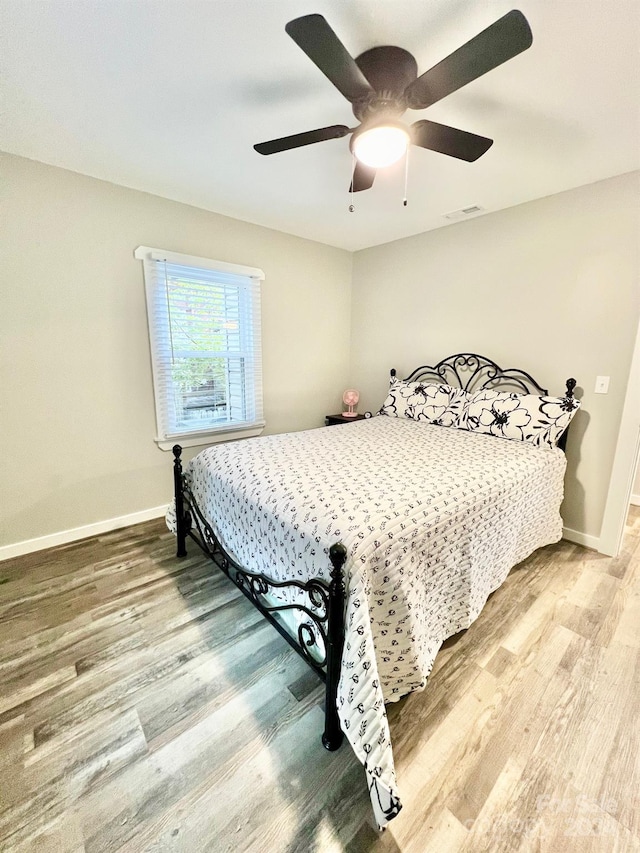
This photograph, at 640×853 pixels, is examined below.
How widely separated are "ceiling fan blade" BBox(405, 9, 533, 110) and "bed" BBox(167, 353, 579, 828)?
4.94ft

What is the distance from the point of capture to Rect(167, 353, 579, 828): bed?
1.14m

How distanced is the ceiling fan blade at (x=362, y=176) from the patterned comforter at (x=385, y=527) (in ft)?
4.95

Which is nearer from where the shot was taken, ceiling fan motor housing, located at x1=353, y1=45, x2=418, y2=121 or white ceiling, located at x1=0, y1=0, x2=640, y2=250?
white ceiling, located at x1=0, y1=0, x2=640, y2=250

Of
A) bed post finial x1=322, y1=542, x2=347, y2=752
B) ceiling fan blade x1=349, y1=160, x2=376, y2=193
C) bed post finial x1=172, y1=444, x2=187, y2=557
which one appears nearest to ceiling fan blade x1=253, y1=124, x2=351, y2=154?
ceiling fan blade x1=349, y1=160, x2=376, y2=193

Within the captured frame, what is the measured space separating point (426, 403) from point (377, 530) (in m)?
2.05

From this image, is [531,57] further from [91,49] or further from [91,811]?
[91,811]

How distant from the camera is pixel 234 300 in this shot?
308 cm

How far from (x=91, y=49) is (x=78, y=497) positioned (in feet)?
8.16

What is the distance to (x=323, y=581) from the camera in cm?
123

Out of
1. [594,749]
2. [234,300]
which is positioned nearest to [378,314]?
[234,300]

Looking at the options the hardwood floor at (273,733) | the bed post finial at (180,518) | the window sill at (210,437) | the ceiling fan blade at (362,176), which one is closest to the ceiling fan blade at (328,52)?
the ceiling fan blade at (362,176)

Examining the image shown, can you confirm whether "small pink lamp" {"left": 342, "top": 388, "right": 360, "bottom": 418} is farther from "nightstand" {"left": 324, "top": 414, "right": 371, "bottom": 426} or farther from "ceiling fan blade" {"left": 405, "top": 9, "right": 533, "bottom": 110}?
"ceiling fan blade" {"left": 405, "top": 9, "right": 533, "bottom": 110}

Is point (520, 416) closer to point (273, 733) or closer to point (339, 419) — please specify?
point (339, 419)

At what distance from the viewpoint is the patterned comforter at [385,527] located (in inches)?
43.9
